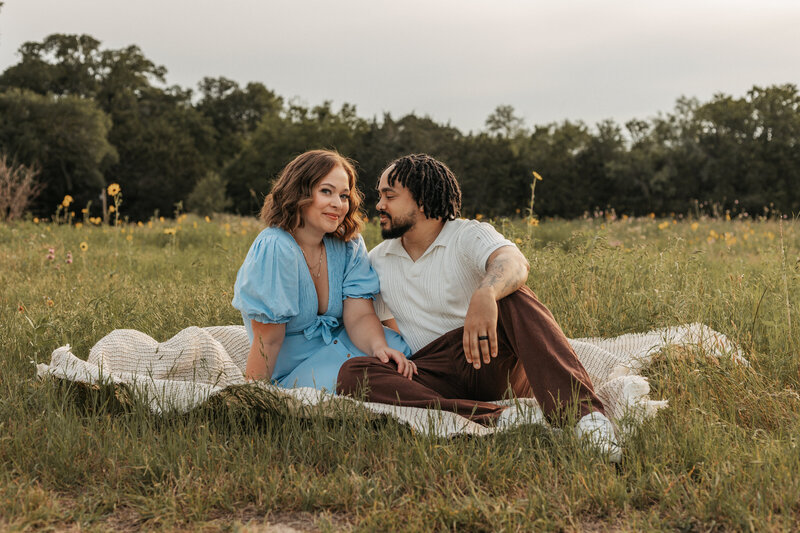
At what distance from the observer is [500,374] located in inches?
138

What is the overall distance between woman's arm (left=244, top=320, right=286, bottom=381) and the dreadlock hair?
92 cm

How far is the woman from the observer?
356 cm

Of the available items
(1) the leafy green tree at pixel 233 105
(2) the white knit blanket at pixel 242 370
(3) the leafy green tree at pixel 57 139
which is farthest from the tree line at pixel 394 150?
(2) the white knit blanket at pixel 242 370

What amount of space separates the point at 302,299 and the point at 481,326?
1.07 metres

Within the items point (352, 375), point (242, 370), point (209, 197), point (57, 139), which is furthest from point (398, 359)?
point (57, 139)

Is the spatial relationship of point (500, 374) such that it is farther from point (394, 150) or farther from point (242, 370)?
point (394, 150)

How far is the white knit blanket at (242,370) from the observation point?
122 inches

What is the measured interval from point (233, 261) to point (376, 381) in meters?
4.62

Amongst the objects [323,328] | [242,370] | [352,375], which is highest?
[323,328]

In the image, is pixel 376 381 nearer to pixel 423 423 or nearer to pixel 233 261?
pixel 423 423

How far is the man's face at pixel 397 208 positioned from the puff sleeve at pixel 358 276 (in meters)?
0.23

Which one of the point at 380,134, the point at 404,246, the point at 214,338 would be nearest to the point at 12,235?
the point at 214,338

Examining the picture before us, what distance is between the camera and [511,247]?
344cm

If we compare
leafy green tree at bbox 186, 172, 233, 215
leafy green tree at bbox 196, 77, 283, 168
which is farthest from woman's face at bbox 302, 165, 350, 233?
leafy green tree at bbox 196, 77, 283, 168
